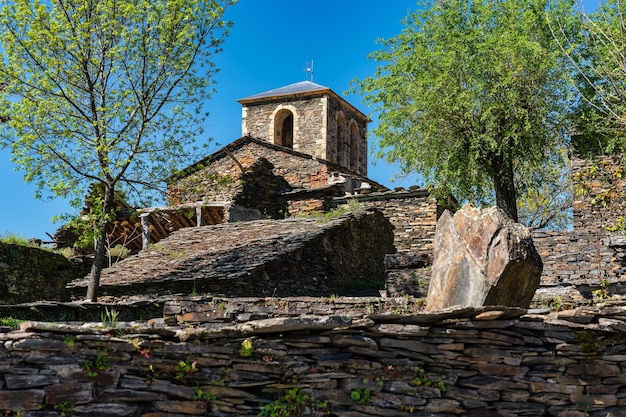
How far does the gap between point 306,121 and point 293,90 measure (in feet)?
7.86

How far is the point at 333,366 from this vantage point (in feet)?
22.2

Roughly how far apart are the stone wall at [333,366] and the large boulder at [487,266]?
0.97 meters

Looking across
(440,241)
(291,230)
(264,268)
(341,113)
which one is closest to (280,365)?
(440,241)

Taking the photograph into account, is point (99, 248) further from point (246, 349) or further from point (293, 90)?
point (293, 90)

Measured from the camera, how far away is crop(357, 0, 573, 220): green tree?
18875mm

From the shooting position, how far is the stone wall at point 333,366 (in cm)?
616

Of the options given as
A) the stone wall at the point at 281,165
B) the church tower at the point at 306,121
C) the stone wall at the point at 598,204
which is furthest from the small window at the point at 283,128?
the stone wall at the point at 598,204

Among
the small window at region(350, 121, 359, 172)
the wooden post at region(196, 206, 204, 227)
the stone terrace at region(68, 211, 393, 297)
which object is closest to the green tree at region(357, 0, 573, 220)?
the stone terrace at region(68, 211, 393, 297)

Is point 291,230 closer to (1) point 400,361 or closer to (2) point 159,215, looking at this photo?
(2) point 159,215

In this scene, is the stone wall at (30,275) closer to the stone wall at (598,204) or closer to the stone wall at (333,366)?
the stone wall at (333,366)

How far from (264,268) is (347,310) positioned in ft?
14.2

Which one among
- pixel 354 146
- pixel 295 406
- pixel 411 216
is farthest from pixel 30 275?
pixel 354 146

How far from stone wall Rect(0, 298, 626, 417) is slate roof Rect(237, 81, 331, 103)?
31.5 metres

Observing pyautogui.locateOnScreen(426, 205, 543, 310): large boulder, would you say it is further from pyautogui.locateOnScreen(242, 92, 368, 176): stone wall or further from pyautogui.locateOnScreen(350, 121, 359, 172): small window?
pyautogui.locateOnScreen(350, 121, 359, 172): small window
